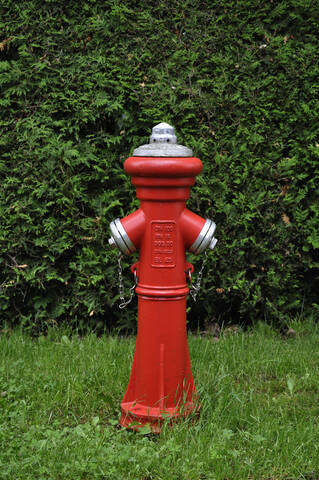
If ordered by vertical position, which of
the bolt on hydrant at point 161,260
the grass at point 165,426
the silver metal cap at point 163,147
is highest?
the silver metal cap at point 163,147

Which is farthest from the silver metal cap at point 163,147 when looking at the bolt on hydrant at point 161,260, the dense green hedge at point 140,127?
the dense green hedge at point 140,127

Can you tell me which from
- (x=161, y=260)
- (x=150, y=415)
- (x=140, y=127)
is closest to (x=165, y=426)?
(x=150, y=415)

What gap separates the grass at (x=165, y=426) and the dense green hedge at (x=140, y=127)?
0.51 meters

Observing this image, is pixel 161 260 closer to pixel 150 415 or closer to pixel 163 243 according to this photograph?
pixel 163 243

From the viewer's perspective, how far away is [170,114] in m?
4.06

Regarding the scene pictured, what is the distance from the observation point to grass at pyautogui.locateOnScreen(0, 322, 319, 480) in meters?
2.49

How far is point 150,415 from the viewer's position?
281 centimetres

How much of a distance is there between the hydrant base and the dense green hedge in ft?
4.43

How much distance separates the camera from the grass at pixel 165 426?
8.16 feet

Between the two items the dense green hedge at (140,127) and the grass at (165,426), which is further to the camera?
the dense green hedge at (140,127)

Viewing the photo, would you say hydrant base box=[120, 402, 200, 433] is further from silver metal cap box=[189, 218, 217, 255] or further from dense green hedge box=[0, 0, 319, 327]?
dense green hedge box=[0, 0, 319, 327]

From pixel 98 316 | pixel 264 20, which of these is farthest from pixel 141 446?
pixel 264 20

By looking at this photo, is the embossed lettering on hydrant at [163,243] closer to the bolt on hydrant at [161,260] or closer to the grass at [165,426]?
the bolt on hydrant at [161,260]

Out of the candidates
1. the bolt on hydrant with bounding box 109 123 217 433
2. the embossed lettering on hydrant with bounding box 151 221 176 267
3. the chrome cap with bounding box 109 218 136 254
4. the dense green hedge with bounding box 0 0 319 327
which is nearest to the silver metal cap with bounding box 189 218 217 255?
the bolt on hydrant with bounding box 109 123 217 433
